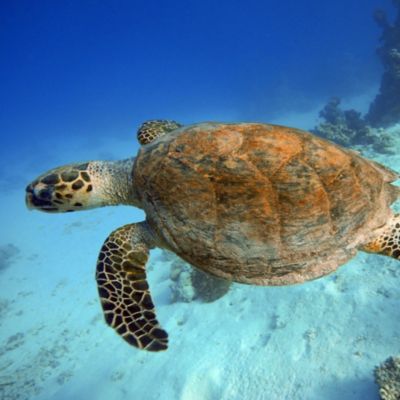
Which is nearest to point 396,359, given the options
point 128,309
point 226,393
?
point 226,393

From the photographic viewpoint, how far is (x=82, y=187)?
418 cm

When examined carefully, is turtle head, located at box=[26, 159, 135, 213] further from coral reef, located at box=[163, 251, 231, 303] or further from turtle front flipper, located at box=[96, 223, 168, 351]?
coral reef, located at box=[163, 251, 231, 303]

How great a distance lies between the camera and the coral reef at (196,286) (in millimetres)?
7586

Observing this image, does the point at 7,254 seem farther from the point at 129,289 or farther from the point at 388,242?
the point at 388,242

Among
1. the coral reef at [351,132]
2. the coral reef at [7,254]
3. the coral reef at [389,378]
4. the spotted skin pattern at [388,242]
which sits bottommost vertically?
the coral reef at [7,254]

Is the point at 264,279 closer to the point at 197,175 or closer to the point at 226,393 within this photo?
the point at 197,175

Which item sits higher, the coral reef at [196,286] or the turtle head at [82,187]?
the turtle head at [82,187]

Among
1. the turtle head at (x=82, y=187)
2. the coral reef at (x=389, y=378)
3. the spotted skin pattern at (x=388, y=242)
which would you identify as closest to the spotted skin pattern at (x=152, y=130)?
the turtle head at (x=82, y=187)

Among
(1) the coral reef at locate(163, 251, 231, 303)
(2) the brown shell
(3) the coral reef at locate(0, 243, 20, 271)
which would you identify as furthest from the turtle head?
(3) the coral reef at locate(0, 243, 20, 271)

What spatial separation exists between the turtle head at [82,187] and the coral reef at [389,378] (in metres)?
4.21

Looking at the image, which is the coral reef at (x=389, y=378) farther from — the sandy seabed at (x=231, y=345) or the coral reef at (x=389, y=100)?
the coral reef at (x=389, y=100)

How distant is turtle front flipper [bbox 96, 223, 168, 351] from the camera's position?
2992 mm

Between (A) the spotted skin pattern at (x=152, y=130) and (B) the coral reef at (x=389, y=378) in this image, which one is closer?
(B) the coral reef at (x=389, y=378)

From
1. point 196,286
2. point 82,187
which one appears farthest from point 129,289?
point 196,286
